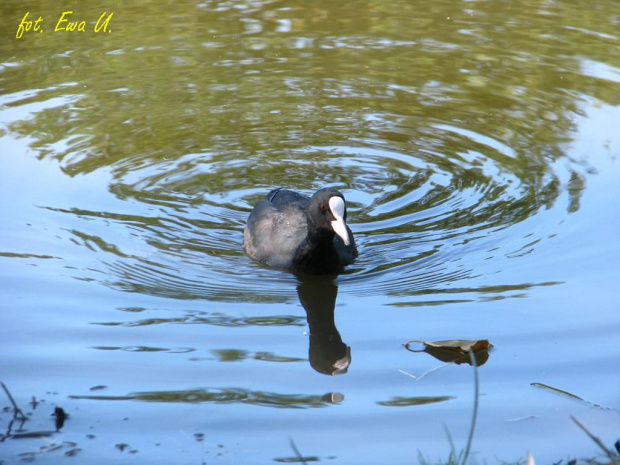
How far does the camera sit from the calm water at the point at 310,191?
438 centimetres

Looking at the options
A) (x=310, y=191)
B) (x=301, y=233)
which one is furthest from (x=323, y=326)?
(x=310, y=191)

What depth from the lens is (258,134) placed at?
28.8 feet

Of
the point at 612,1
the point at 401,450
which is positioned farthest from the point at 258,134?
the point at 612,1

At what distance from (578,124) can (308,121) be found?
2559 mm

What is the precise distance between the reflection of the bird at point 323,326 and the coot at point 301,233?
0.46 ft

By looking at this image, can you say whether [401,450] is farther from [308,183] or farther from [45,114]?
[45,114]

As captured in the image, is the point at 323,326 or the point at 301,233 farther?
the point at 301,233

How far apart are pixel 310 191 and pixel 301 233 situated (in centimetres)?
118

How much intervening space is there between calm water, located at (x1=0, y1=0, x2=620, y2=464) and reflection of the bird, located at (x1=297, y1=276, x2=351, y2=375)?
2 cm

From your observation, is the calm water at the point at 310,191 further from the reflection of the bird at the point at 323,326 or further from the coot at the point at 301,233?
the coot at the point at 301,233

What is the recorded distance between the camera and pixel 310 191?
7.79 m

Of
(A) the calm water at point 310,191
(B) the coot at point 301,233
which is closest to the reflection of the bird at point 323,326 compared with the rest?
(A) the calm water at point 310,191

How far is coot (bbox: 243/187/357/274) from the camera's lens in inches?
243

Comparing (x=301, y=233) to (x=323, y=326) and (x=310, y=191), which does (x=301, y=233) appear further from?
(x=323, y=326)
